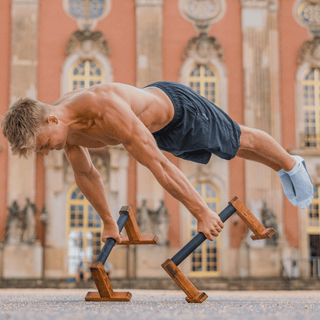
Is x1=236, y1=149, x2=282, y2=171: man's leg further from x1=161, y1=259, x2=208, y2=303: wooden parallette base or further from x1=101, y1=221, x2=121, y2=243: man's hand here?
x1=101, y1=221, x2=121, y2=243: man's hand

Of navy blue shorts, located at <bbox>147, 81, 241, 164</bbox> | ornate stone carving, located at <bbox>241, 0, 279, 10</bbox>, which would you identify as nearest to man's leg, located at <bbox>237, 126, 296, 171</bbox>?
navy blue shorts, located at <bbox>147, 81, 241, 164</bbox>

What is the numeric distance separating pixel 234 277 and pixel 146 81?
277 inches

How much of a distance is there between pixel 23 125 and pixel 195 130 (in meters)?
1.31

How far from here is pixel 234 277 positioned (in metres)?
17.4

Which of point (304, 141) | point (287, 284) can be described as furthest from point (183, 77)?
point (287, 284)

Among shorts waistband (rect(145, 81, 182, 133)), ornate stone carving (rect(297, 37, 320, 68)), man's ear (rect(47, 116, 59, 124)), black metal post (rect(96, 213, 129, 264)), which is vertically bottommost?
black metal post (rect(96, 213, 129, 264))

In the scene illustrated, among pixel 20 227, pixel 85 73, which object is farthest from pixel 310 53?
pixel 20 227

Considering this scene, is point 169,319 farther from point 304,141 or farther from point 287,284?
point 304,141

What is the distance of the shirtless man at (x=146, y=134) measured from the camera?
12.6ft

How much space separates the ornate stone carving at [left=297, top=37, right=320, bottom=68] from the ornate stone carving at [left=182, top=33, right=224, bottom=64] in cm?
282

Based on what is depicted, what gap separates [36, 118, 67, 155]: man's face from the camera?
3820 millimetres

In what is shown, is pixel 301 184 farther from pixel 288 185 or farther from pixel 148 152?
pixel 148 152

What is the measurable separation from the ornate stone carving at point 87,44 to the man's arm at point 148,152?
49.0 ft

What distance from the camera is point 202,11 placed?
19.1m
